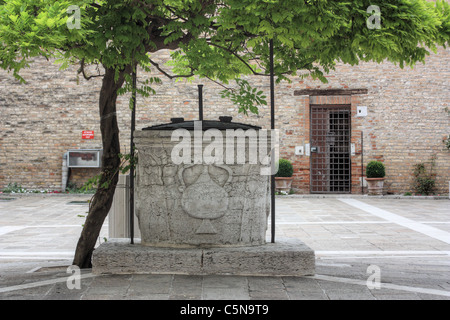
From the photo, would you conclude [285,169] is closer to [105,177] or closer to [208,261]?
[105,177]

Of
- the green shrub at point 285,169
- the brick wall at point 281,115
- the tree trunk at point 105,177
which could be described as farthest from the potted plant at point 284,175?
the tree trunk at point 105,177

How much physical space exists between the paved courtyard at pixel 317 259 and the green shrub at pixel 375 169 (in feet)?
5.47

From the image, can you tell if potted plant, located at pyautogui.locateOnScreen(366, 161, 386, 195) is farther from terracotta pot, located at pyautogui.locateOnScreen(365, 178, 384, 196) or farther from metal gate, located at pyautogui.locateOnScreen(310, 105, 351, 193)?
metal gate, located at pyautogui.locateOnScreen(310, 105, 351, 193)

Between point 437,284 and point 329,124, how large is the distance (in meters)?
11.4

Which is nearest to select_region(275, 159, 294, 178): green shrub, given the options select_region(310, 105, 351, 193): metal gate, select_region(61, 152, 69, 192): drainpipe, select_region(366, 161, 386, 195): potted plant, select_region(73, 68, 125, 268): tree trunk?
select_region(310, 105, 351, 193): metal gate

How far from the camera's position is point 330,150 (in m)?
14.9

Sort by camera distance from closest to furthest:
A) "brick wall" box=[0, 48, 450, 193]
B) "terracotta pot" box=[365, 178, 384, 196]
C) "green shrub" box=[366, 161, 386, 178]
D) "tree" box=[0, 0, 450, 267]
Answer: "tree" box=[0, 0, 450, 267] < "green shrub" box=[366, 161, 386, 178] < "terracotta pot" box=[365, 178, 384, 196] < "brick wall" box=[0, 48, 450, 193]

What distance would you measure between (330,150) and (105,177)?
11.1m

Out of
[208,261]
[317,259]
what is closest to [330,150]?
[317,259]

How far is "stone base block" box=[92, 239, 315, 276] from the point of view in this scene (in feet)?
13.2

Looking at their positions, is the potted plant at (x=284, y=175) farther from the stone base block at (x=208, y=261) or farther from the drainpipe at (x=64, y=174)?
the stone base block at (x=208, y=261)

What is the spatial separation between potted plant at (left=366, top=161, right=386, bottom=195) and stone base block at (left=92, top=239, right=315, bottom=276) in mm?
10725
